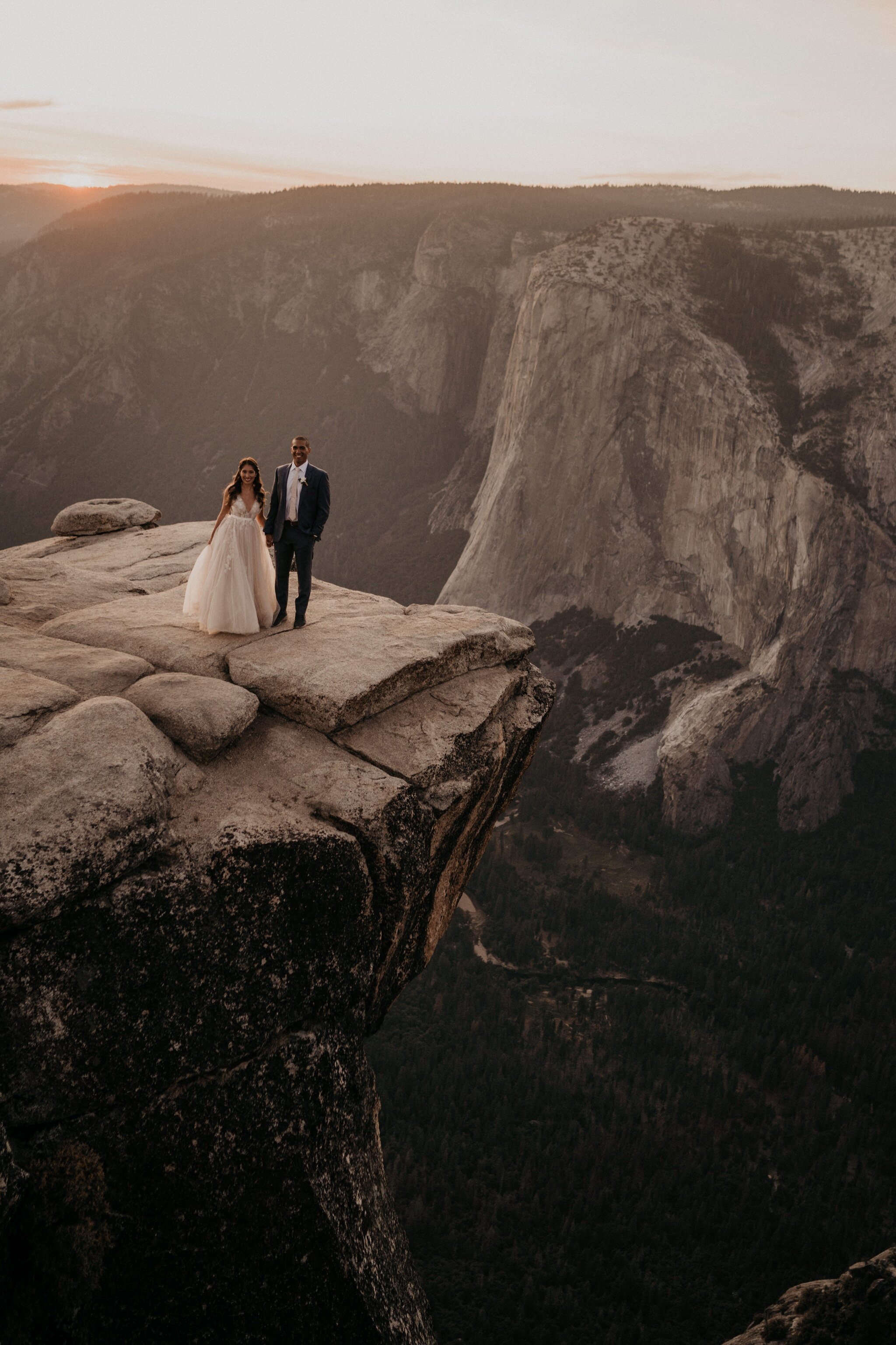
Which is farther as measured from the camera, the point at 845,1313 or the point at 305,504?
the point at 305,504

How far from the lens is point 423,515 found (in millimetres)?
89625

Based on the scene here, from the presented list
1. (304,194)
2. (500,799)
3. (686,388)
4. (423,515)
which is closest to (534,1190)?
(500,799)

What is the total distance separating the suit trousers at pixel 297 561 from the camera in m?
14.3

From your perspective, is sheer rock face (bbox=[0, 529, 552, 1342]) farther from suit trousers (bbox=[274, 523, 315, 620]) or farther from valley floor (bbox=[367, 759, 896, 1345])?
valley floor (bbox=[367, 759, 896, 1345])

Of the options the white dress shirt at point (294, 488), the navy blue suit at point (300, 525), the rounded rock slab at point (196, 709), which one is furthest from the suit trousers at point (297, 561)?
the rounded rock slab at point (196, 709)

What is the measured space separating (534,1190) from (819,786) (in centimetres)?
2987

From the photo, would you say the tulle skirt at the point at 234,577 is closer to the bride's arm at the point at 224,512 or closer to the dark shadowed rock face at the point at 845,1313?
the bride's arm at the point at 224,512

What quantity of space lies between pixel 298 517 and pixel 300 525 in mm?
125

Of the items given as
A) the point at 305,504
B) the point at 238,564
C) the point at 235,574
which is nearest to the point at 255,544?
the point at 238,564

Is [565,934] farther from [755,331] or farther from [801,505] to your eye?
[755,331]

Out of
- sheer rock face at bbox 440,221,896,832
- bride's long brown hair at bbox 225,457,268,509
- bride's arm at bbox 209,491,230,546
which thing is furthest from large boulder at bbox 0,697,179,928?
sheer rock face at bbox 440,221,896,832

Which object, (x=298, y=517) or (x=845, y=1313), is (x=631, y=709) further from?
(x=845, y=1313)

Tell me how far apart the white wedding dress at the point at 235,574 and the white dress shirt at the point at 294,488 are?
50 cm

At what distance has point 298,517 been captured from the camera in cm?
1414
